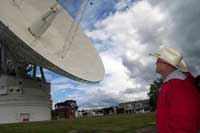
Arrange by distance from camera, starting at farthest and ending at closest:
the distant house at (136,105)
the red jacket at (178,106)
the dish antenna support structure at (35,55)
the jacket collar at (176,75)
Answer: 1. the distant house at (136,105)
2. the dish antenna support structure at (35,55)
3. the jacket collar at (176,75)
4. the red jacket at (178,106)

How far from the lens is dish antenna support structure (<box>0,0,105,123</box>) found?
31.7 metres

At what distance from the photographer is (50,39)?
117 feet

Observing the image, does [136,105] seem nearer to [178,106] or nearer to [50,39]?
[50,39]

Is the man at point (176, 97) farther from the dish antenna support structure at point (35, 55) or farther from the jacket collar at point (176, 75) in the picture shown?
the dish antenna support structure at point (35, 55)

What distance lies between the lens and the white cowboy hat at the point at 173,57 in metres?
3.85

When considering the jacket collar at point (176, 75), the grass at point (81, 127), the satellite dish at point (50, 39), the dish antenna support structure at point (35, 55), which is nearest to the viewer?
the jacket collar at point (176, 75)

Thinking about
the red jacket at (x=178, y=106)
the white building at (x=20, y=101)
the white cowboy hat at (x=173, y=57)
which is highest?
the white building at (x=20, y=101)

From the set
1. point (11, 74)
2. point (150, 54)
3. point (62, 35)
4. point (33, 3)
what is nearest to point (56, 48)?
point (62, 35)

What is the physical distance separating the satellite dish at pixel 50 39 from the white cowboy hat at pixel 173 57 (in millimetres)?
26281

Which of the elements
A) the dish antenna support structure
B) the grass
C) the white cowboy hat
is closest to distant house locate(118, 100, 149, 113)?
the dish antenna support structure

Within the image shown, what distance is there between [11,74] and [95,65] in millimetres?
14260

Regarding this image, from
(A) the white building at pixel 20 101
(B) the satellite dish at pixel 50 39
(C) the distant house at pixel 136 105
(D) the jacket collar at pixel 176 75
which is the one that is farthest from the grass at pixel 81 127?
(C) the distant house at pixel 136 105

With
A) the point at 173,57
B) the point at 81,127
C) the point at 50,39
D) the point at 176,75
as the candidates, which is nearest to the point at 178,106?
the point at 176,75

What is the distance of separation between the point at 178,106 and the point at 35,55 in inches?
1161
